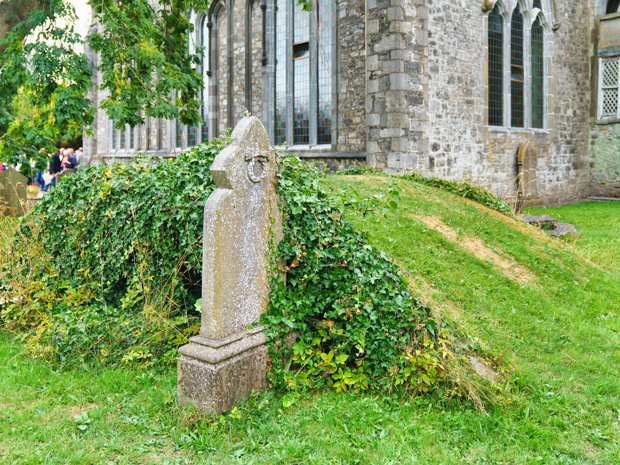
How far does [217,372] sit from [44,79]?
624cm

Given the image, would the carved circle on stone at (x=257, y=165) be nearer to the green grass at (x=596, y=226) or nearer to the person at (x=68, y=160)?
the green grass at (x=596, y=226)

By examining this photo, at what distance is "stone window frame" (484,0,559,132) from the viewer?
16.2 m

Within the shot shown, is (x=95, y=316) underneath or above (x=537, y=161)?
underneath

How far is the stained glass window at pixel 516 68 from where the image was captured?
16781 mm

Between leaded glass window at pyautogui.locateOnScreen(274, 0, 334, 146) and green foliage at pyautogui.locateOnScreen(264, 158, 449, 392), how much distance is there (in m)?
10.2

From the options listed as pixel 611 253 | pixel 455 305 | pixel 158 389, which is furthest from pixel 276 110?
pixel 158 389

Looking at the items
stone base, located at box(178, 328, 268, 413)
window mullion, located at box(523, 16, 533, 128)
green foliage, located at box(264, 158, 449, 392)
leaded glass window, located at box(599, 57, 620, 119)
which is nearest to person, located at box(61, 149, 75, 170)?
window mullion, located at box(523, 16, 533, 128)

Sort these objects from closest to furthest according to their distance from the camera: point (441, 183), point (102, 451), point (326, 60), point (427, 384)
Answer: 1. point (102, 451)
2. point (427, 384)
3. point (441, 183)
4. point (326, 60)

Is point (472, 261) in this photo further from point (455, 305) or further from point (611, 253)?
point (611, 253)

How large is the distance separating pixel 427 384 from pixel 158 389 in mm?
1985

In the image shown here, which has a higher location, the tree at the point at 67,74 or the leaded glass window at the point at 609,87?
the leaded glass window at the point at 609,87

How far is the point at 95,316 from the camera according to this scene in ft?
18.0

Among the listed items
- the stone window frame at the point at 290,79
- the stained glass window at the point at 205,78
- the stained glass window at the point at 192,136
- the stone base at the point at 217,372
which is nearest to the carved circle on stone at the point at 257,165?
the stone base at the point at 217,372

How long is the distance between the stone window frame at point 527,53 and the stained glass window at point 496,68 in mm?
91
